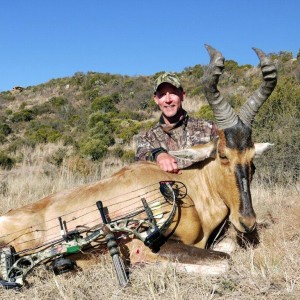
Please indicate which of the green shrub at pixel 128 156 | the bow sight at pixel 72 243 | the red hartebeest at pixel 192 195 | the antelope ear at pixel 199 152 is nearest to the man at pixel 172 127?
the red hartebeest at pixel 192 195

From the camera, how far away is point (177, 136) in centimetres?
627

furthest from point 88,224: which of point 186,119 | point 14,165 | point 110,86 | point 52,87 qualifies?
point 52,87

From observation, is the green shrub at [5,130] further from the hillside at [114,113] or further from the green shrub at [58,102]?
the green shrub at [58,102]

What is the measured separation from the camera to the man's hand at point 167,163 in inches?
196

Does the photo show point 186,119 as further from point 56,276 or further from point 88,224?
point 56,276

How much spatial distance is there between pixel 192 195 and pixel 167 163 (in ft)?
1.50

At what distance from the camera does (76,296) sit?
3.69 metres

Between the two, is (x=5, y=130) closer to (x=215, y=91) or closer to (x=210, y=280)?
(x=215, y=91)

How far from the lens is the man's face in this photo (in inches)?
246

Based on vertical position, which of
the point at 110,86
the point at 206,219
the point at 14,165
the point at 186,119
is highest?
the point at 110,86

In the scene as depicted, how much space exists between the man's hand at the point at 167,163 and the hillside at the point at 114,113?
1037 millimetres

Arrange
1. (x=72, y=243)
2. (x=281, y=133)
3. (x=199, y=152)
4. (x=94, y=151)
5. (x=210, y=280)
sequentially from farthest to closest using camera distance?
(x=94, y=151)
(x=281, y=133)
(x=199, y=152)
(x=72, y=243)
(x=210, y=280)

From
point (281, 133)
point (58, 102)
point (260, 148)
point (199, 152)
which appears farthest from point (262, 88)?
point (58, 102)

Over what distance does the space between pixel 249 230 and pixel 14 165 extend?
43.1 ft
